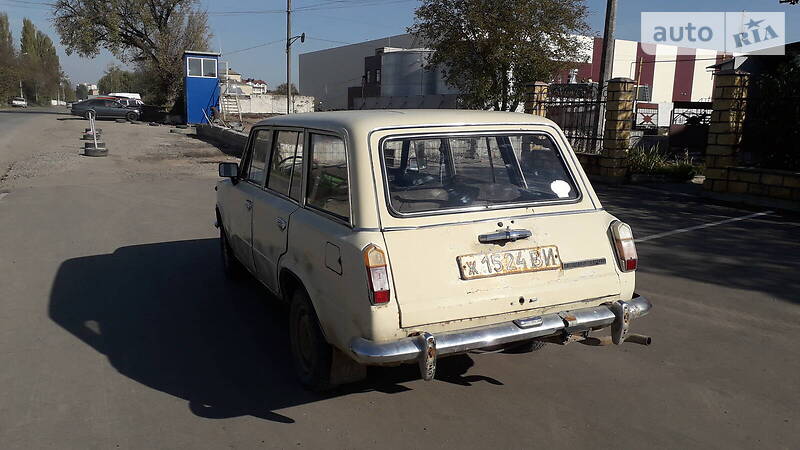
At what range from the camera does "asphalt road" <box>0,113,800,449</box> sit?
3479 mm

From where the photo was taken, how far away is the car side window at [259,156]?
4957 mm

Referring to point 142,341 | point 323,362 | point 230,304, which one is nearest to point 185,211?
point 230,304

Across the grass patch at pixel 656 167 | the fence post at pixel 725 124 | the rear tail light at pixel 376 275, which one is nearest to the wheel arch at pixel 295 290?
the rear tail light at pixel 376 275

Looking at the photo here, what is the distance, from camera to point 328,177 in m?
3.88

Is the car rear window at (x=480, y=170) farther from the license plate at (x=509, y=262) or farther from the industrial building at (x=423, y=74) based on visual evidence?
the industrial building at (x=423, y=74)

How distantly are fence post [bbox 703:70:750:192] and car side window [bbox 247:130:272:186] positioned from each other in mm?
9656

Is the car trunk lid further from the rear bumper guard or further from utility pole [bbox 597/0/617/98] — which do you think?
utility pole [bbox 597/0/617/98]

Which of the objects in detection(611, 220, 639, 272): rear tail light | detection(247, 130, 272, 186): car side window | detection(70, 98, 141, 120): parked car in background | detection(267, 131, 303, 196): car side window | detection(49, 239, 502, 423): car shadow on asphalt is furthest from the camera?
detection(70, 98, 141, 120): parked car in background

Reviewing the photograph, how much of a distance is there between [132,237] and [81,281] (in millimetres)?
2070

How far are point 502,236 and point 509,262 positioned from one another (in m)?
0.15

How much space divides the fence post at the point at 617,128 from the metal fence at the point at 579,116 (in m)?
0.40

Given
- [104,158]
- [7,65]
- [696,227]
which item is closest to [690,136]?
[696,227]

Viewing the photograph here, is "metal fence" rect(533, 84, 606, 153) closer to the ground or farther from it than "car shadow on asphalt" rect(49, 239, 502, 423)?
farther from it

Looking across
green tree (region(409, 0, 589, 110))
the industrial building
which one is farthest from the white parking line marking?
the industrial building
